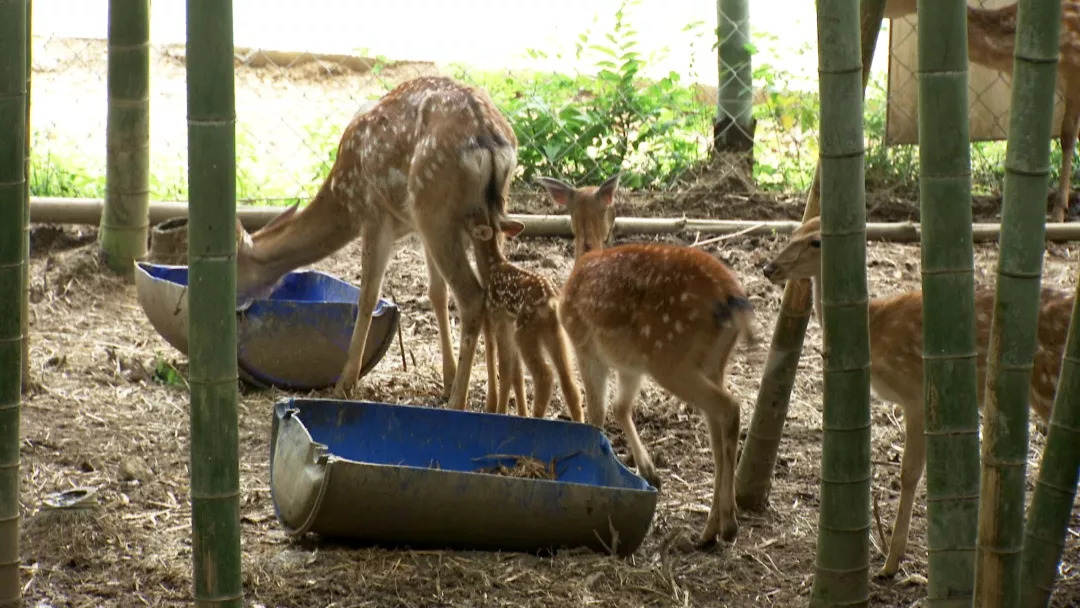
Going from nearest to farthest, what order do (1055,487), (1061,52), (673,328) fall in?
(1055,487) < (673,328) < (1061,52)

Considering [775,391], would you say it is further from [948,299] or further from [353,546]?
[948,299]

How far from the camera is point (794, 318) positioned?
12.7 feet

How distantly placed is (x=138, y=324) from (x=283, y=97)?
3.71 meters

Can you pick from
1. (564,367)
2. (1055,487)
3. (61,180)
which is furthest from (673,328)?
(61,180)

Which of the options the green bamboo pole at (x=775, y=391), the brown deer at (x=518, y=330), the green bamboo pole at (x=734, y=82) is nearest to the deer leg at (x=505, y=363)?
the brown deer at (x=518, y=330)

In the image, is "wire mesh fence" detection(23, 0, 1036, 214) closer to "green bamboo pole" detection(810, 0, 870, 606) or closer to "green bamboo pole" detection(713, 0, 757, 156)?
"green bamboo pole" detection(713, 0, 757, 156)

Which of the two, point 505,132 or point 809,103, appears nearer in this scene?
point 505,132

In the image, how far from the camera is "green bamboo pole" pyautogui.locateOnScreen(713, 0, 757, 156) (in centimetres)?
799

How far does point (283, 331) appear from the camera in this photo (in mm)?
5316

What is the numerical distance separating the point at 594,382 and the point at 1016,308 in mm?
2369

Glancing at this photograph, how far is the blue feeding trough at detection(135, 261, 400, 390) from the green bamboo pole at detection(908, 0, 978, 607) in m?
3.31

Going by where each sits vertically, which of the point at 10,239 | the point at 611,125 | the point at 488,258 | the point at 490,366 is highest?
the point at 611,125

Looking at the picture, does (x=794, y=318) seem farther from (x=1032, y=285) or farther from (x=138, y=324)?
(x=138, y=324)

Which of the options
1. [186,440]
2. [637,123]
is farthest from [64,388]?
[637,123]
